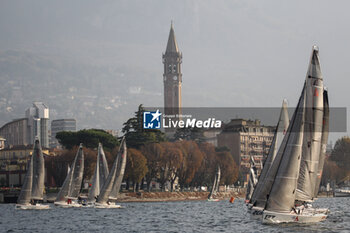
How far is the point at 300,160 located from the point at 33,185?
4290cm

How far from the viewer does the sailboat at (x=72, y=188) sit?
321ft

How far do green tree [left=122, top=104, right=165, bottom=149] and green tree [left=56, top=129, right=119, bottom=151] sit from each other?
120 inches

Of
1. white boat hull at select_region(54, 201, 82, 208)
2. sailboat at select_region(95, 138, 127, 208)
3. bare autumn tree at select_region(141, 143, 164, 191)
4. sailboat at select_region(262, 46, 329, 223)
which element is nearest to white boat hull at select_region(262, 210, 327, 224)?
sailboat at select_region(262, 46, 329, 223)

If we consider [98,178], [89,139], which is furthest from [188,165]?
[98,178]

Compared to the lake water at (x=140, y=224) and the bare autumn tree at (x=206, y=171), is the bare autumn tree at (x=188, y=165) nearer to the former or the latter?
the bare autumn tree at (x=206, y=171)

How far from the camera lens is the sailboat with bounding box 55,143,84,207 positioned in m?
97.8

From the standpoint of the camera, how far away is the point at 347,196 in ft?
526

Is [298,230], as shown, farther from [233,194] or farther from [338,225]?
[233,194]

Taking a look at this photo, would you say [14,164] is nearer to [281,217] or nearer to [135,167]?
[135,167]

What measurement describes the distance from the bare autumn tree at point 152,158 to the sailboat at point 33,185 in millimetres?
44555

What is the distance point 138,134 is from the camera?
487 feet

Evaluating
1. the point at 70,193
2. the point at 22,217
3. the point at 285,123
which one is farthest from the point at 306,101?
the point at 70,193

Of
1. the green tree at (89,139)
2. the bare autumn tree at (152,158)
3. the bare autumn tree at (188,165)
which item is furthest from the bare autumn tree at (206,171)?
the green tree at (89,139)

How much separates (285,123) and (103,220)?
716 inches
